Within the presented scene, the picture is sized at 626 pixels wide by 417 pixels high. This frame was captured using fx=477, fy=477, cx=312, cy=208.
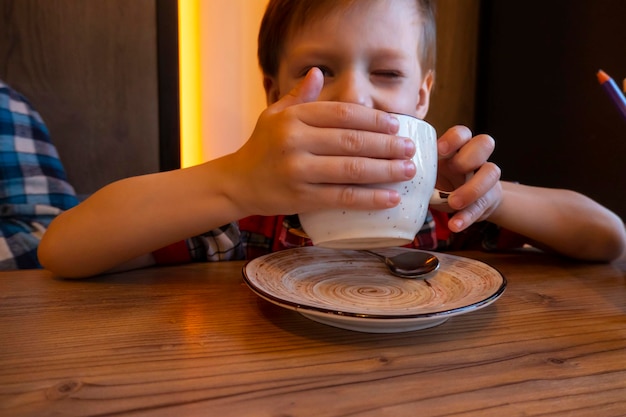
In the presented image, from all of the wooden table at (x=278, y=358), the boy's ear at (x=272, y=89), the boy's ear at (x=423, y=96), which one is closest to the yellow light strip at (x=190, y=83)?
the boy's ear at (x=272, y=89)

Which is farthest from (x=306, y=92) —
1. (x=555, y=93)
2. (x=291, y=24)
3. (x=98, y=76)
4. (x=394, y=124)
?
(x=555, y=93)

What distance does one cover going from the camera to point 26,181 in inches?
38.4

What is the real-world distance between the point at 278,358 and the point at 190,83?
150cm

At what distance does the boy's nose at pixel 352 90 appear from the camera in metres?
0.65

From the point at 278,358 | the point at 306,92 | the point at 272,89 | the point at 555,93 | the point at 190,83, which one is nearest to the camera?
the point at 278,358

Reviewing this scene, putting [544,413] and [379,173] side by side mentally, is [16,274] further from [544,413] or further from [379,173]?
[544,413]

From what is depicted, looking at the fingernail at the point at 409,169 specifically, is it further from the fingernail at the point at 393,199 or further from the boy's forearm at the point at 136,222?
the boy's forearm at the point at 136,222

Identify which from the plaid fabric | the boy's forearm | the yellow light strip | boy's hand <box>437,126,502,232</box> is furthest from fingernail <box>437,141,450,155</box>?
the yellow light strip

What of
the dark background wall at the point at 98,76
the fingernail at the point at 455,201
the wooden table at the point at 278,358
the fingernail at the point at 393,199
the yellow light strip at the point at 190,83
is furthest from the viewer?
the yellow light strip at the point at 190,83

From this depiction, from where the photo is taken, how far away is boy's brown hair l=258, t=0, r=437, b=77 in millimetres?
731

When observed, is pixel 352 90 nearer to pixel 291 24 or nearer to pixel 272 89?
pixel 291 24

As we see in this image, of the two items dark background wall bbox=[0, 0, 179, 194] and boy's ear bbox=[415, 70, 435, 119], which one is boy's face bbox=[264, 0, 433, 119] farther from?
dark background wall bbox=[0, 0, 179, 194]

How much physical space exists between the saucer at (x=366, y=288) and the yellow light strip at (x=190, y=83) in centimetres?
121

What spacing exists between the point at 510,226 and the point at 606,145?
2.36 ft
